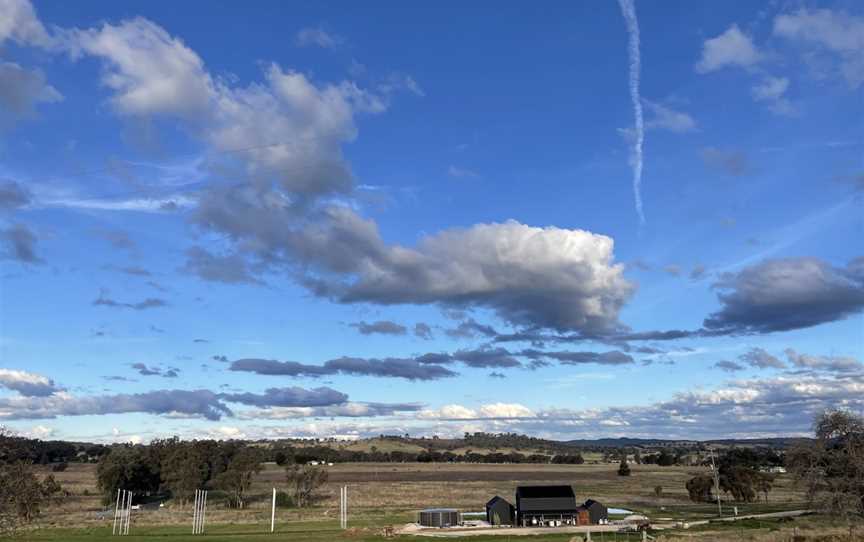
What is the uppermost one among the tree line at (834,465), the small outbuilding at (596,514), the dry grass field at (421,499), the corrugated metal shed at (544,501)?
the tree line at (834,465)

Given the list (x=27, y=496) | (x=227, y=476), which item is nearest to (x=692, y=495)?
(x=227, y=476)

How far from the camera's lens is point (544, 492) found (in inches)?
2790

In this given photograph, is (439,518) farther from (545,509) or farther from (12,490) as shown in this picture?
(12,490)

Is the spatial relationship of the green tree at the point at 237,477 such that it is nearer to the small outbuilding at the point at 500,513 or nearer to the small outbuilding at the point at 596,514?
the small outbuilding at the point at 500,513

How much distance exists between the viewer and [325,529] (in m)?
61.4

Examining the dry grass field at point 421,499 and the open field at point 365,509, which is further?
the dry grass field at point 421,499

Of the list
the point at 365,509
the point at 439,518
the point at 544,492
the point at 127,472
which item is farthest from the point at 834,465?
the point at 127,472

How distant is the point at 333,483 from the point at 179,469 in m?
41.8

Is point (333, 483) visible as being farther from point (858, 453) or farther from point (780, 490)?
point (858, 453)

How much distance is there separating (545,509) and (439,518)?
10.7 meters

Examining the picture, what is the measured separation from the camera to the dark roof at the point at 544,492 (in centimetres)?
7006

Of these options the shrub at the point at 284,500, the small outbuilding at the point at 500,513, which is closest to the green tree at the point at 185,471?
the shrub at the point at 284,500

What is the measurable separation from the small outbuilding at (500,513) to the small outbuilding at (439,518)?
13.1 feet

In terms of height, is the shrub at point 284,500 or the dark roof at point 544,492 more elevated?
the dark roof at point 544,492
